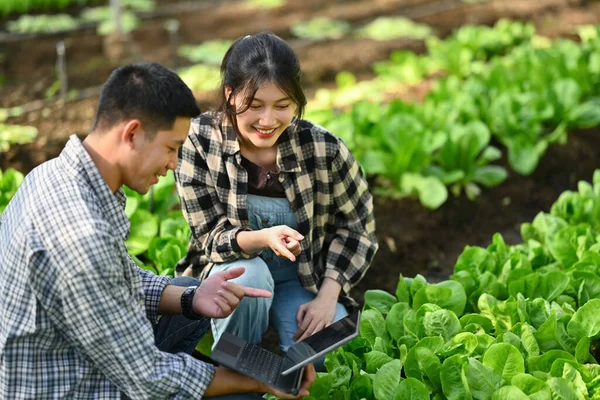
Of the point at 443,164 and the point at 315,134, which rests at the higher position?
the point at 315,134

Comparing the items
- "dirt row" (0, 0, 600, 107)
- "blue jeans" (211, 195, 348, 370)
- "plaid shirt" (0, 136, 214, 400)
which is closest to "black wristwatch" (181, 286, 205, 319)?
"blue jeans" (211, 195, 348, 370)

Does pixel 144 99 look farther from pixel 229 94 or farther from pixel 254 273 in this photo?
pixel 254 273

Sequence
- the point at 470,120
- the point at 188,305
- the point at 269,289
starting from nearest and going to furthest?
the point at 188,305
the point at 269,289
the point at 470,120

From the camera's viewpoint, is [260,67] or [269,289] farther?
[269,289]

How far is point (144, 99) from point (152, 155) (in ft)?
0.52

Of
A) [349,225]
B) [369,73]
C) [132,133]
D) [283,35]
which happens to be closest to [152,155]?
[132,133]

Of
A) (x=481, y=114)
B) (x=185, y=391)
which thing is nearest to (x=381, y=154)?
(x=481, y=114)

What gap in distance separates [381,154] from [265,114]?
1.97 meters

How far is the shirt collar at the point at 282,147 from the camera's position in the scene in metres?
3.01

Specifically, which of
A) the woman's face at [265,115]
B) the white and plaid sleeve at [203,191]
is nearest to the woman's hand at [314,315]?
the white and plaid sleeve at [203,191]

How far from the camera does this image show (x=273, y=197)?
10.2 feet

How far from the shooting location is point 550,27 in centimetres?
883

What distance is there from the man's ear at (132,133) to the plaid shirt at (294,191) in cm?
84

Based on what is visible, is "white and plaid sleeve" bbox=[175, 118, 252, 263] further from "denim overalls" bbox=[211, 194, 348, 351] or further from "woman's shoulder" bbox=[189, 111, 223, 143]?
"denim overalls" bbox=[211, 194, 348, 351]
